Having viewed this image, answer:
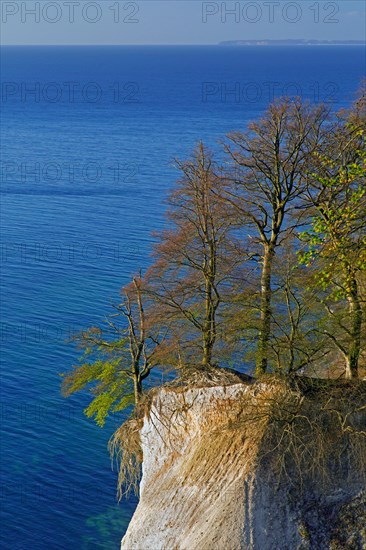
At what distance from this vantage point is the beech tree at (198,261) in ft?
126

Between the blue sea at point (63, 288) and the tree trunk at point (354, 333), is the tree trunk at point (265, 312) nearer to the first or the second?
the tree trunk at point (354, 333)

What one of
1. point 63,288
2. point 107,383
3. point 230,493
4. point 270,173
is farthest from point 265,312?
point 63,288

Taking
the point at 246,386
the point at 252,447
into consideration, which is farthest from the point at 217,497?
the point at 246,386

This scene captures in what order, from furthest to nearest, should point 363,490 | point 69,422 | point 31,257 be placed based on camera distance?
point 31,257 → point 69,422 → point 363,490

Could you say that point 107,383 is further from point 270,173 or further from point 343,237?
point 343,237

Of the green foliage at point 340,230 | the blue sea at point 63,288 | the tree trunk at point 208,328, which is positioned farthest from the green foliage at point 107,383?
the green foliage at point 340,230

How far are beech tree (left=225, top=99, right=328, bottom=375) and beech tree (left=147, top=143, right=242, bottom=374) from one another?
1050 millimetres

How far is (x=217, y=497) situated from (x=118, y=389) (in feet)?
50.5

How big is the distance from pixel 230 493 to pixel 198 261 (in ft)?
38.7

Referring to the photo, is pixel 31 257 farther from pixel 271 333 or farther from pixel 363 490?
pixel 363 490

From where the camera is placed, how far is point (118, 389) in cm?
4606

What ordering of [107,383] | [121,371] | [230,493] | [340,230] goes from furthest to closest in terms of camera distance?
[107,383], [121,371], [340,230], [230,493]

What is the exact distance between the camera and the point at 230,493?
30.9 meters

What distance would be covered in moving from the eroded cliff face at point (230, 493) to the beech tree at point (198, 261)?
4.28 meters
